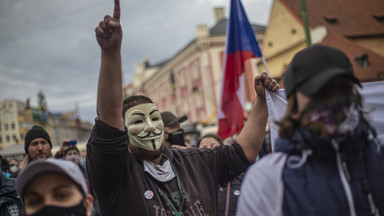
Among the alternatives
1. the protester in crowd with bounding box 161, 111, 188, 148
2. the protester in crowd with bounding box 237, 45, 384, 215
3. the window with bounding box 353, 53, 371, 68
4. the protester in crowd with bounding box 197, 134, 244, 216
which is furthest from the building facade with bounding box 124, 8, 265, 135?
the protester in crowd with bounding box 237, 45, 384, 215

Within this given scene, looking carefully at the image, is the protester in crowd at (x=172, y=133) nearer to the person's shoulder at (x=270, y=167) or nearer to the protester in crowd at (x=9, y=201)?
the protester in crowd at (x=9, y=201)

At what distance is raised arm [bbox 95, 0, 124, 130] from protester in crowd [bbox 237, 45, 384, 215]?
2.71ft

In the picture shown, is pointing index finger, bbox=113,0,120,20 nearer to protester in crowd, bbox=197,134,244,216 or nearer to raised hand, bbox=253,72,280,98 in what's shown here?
raised hand, bbox=253,72,280,98

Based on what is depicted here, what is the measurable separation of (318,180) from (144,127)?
4.46 ft

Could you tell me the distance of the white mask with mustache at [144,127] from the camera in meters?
2.50

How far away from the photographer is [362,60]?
2386cm

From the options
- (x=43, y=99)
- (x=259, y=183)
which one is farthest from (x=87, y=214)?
(x=43, y=99)

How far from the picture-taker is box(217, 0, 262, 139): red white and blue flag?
5922 millimetres

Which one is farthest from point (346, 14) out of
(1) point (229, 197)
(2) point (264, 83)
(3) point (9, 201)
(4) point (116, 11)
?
(4) point (116, 11)

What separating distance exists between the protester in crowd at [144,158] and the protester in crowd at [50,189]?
13.1 inches

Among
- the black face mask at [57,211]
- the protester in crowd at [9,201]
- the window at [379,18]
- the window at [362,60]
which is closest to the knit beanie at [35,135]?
the protester in crowd at [9,201]

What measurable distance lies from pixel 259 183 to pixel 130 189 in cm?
95

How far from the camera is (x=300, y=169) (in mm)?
1516

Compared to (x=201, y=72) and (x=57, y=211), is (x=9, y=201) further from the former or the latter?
(x=201, y=72)
